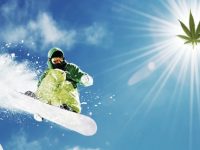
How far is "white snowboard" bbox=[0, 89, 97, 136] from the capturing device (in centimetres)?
1249

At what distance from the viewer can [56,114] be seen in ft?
41.6

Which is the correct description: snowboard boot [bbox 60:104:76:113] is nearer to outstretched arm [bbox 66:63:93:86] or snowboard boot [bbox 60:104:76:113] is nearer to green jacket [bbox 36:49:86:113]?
green jacket [bbox 36:49:86:113]

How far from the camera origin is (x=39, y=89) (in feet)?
40.0

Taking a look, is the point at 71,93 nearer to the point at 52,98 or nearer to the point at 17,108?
the point at 52,98

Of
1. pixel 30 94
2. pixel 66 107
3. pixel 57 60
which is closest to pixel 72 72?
pixel 57 60

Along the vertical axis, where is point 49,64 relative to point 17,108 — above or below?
above

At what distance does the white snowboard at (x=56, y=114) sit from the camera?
12492 mm

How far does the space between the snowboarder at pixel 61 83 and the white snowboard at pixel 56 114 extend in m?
0.19

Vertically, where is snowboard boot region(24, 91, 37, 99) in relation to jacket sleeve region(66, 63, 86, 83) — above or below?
below

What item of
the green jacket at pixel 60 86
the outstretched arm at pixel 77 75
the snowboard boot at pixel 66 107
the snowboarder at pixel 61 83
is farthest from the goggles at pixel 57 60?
the snowboard boot at pixel 66 107

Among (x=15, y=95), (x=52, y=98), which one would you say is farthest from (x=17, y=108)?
(x=52, y=98)

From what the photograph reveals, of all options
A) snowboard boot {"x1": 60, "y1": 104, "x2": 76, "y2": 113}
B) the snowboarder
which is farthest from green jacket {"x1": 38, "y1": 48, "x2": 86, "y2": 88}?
snowboard boot {"x1": 60, "y1": 104, "x2": 76, "y2": 113}

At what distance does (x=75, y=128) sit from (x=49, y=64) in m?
1.72

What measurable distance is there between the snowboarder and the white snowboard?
194 millimetres
